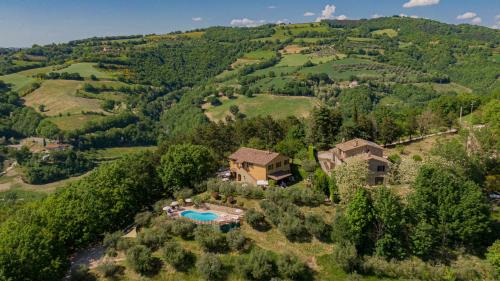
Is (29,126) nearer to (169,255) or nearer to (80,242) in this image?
(80,242)

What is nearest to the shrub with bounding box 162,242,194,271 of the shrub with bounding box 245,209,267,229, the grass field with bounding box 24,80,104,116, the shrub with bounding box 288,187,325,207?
the shrub with bounding box 245,209,267,229

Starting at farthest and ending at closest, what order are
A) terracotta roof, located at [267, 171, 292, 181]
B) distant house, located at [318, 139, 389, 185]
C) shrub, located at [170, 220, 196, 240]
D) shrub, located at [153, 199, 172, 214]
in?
terracotta roof, located at [267, 171, 292, 181] → distant house, located at [318, 139, 389, 185] → shrub, located at [153, 199, 172, 214] → shrub, located at [170, 220, 196, 240]

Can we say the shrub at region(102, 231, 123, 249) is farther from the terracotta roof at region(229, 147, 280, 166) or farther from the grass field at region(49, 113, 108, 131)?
the grass field at region(49, 113, 108, 131)

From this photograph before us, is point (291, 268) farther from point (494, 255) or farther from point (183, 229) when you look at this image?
point (494, 255)

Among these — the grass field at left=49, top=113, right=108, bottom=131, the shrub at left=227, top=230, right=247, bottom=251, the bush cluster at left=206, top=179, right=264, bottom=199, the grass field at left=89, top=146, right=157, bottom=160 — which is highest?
the bush cluster at left=206, top=179, right=264, bottom=199

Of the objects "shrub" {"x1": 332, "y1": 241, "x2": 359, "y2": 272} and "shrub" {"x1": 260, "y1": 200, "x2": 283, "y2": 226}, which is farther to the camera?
"shrub" {"x1": 260, "y1": 200, "x2": 283, "y2": 226}

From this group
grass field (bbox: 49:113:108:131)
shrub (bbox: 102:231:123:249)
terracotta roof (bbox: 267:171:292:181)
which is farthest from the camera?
grass field (bbox: 49:113:108:131)
